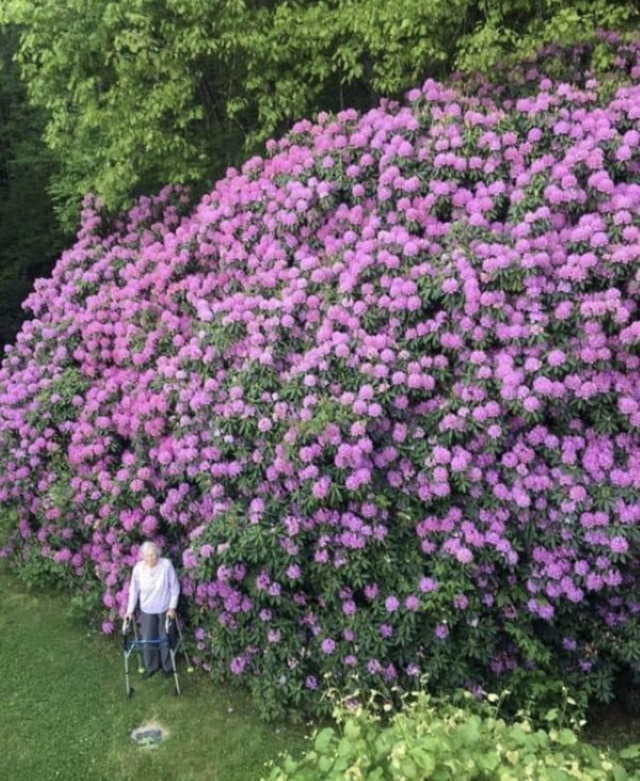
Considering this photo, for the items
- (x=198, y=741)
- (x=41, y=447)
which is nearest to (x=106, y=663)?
(x=198, y=741)

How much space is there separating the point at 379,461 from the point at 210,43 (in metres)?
4.40

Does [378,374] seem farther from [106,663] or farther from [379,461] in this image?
[106,663]

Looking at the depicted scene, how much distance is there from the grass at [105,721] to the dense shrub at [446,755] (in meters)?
2.91

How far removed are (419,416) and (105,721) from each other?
325 cm

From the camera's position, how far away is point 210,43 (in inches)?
277

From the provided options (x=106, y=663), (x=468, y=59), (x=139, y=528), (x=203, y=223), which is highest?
(x=468, y=59)

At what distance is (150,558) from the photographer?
595 centimetres

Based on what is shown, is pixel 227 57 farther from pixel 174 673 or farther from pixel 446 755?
pixel 446 755

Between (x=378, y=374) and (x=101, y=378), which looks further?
(x=101, y=378)

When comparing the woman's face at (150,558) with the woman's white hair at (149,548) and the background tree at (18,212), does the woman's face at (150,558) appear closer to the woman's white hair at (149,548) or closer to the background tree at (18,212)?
the woman's white hair at (149,548)

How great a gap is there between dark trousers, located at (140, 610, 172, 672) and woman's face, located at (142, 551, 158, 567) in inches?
16.0

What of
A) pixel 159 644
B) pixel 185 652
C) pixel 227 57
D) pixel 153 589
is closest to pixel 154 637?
pixel 159 644

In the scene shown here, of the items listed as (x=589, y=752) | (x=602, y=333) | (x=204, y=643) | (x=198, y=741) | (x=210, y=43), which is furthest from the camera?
(x=210, y=43)

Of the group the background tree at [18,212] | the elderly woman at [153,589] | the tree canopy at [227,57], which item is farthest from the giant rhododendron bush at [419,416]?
the background tree at [18,212]
